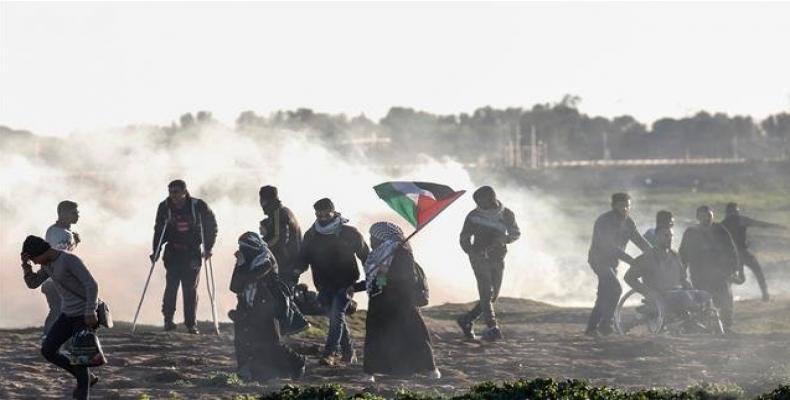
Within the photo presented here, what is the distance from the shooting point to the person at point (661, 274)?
20625mm

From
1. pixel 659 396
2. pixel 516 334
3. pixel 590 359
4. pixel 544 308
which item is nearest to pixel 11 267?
pixel 544 308

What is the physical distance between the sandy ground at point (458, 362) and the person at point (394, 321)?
234 mm

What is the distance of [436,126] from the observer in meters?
166

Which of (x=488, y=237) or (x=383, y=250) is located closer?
(x=383, y=250)

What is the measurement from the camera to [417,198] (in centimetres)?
1744

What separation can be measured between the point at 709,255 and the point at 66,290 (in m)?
11.7

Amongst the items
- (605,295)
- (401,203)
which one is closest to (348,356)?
(401,203)

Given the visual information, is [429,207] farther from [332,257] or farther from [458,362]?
[458,362]

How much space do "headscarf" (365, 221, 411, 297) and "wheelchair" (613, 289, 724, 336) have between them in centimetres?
570

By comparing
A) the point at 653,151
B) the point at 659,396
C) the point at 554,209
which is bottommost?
the point at 659,396

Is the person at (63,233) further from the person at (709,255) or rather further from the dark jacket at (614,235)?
the person at (709,255)

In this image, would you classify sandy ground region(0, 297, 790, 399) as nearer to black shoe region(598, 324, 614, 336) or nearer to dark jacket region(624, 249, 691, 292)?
black shoe region(598, 324, 614, 336)

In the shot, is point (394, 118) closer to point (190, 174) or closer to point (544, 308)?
point (190, 174)

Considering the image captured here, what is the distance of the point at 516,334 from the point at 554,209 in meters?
53.1
